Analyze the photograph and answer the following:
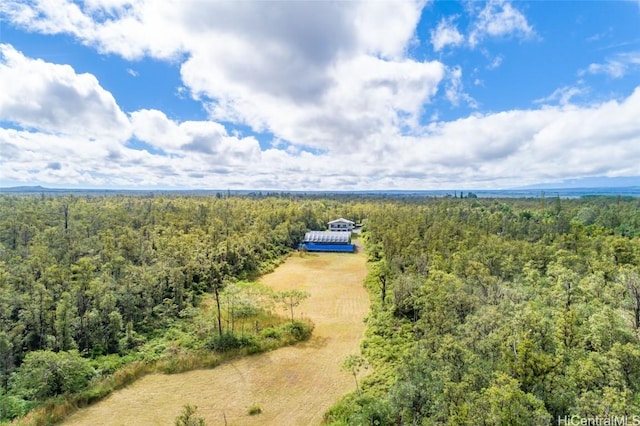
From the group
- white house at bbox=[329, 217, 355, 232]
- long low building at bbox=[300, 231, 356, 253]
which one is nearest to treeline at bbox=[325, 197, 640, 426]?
long low building at bbox=[300, 231, 356, 253]

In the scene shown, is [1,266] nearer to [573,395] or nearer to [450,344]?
[450,344]

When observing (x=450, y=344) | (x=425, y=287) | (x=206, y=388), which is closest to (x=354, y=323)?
(x=425, y=287)

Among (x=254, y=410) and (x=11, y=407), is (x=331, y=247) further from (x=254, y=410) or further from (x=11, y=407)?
(x=11, y=407)

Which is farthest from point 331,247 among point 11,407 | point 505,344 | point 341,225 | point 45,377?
point 505,344

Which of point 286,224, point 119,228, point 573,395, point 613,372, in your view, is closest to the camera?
point 573,395

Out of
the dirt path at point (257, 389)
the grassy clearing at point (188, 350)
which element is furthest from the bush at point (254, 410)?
the grassy clearing at point (188, 350)
